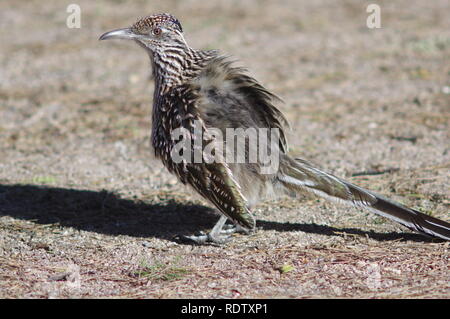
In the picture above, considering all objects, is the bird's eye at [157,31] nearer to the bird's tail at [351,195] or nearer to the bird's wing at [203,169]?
the bird's wing at [203,169]

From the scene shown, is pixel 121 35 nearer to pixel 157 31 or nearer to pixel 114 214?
pixel 157 31

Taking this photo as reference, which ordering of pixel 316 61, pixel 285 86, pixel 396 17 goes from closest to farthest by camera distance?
1. pixel 285 86
2. pixel 316 61
3. pixel 396 17

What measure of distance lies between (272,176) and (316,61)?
544 cm

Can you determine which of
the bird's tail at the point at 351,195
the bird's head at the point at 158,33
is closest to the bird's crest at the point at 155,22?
the bird's head at the point at 158,33

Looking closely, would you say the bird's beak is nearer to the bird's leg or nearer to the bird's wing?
the bird's wing

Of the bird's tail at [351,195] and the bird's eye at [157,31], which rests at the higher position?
the bird's eye at [157,31]

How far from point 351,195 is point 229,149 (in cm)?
97

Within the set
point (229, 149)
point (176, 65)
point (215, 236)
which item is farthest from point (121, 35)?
point (215, 236)

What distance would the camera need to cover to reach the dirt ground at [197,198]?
4230 mm

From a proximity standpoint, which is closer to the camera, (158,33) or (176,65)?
(176,65)

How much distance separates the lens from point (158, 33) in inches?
210
